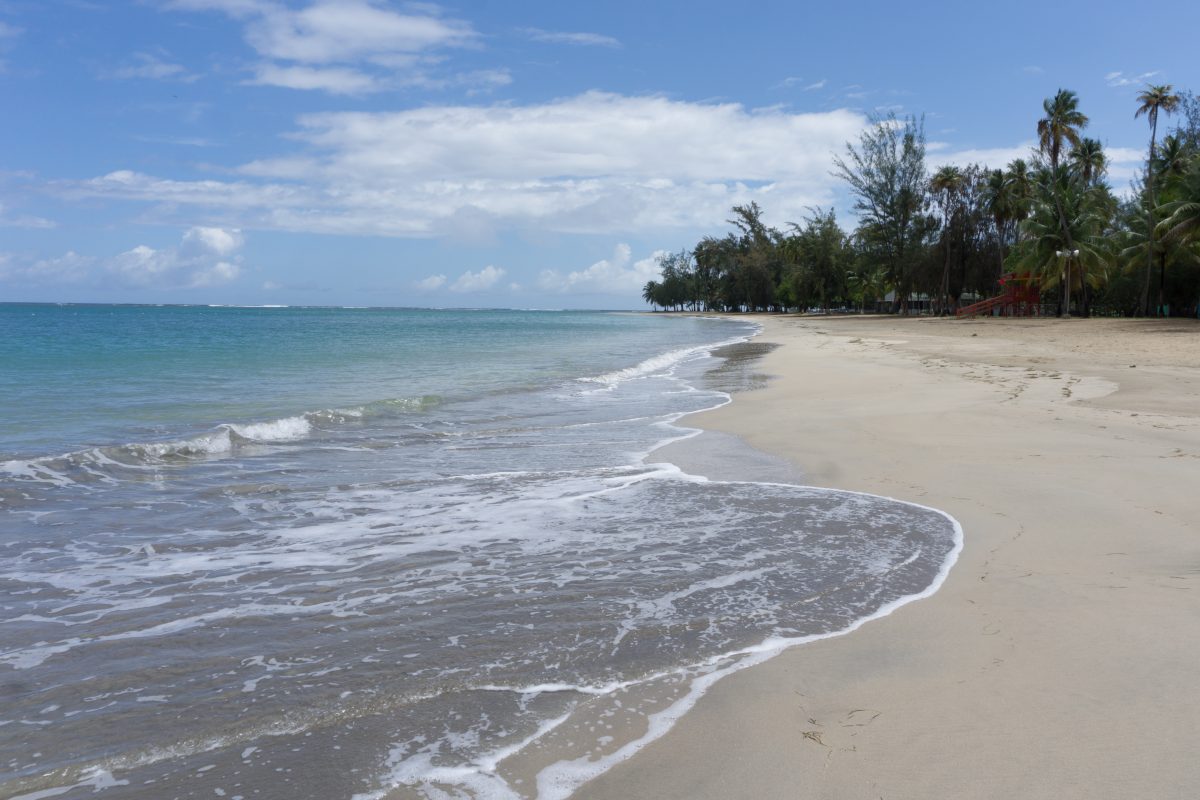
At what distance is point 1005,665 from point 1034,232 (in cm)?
4970

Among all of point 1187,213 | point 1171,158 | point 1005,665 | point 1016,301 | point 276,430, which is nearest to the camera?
point 1005,665

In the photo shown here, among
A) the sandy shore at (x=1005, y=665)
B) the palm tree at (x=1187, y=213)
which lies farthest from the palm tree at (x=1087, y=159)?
the sandy shore at (x=1005, y=665)

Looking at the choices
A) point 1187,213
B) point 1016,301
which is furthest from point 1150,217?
point 1016,301

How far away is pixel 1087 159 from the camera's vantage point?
5116cm

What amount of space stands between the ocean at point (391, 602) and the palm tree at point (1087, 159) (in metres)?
53.0

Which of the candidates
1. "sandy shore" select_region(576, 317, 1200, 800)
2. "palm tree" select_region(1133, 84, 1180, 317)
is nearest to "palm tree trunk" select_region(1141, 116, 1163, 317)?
"palm tree" select_region(1133, 84, 1180, 317)

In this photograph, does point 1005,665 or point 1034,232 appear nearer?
point 1005,665

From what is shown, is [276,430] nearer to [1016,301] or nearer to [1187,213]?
[1187,213]

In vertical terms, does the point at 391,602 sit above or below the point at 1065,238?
below

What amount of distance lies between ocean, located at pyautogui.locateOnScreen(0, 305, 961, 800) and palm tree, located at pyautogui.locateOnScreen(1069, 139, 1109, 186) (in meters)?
53.0

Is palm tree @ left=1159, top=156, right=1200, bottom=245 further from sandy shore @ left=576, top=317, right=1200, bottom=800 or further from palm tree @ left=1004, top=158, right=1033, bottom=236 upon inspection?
sandy shore @ left=576, top=317, right=1200, bottom=800

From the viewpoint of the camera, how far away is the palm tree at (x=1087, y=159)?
2010 inches

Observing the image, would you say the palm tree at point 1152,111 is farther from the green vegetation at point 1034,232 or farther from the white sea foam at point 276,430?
the white sea foam at point 276,430

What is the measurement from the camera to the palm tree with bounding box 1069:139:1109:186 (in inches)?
2010
